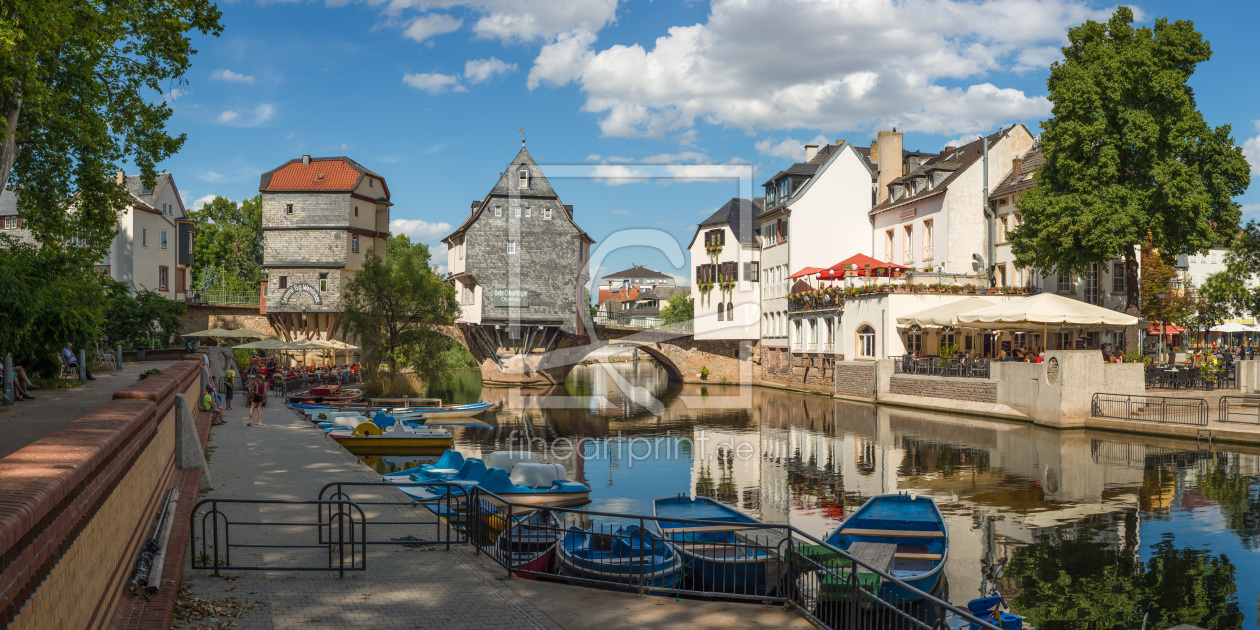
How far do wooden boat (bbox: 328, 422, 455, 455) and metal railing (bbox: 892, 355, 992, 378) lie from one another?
69.7 ft

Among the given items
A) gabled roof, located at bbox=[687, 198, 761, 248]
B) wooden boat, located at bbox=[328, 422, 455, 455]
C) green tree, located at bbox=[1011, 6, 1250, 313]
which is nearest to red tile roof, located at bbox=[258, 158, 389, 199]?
gabled roof, located at bbox=[687, 198, 761, 248]

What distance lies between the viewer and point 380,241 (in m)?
68.8

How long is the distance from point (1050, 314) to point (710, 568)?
25787mm

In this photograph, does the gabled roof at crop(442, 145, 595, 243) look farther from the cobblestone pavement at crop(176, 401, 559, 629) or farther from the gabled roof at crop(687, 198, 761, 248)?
the cobblestone pavement at crop(176, 401, 559, 629)

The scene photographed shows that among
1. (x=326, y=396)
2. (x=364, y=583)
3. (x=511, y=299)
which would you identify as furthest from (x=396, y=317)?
(x=364, y=583)

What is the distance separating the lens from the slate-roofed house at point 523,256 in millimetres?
57312

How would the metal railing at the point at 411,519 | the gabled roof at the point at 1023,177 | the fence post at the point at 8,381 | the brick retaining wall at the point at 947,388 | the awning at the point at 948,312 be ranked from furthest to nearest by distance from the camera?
the gabled roof at the point at 1023,177
the awning at the point at 948,312
the brick retaining wall at the point at 947,388
the fence post at the point at 8,381
the metal railing at the point at 411,519

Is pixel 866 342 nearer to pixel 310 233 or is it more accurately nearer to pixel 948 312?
pixel 948 312

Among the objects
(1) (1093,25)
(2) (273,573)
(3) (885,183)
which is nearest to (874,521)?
(2) (273,573)

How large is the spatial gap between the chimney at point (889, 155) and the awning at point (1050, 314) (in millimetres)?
23620

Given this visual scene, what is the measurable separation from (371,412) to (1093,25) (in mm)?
32783

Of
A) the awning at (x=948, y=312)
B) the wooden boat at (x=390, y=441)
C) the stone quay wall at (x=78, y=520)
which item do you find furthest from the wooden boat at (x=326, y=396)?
the stone quay wall at (x=78, y=520)

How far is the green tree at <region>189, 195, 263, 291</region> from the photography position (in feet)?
282

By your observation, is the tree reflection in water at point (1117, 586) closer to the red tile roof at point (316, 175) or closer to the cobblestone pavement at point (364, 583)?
the cobblestone pavement at point (364, 583)
